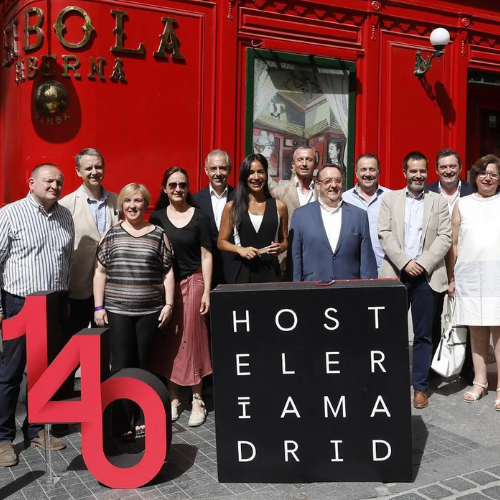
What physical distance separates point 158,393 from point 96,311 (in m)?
1.12

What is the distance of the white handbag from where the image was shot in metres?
5.66

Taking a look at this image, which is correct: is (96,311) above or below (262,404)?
above

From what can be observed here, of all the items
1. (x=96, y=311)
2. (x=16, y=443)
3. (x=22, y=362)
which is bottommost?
(x=16, y=443)

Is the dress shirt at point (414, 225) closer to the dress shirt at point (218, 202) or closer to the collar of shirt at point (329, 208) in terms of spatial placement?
the collar of shirt at point (329, 208)

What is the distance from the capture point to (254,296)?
13.0ft

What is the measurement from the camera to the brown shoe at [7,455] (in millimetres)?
4258

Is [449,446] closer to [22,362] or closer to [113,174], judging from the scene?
[22,362]

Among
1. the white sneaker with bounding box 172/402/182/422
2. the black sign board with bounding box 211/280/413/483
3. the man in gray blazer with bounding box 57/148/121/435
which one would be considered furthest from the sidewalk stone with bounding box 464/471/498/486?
the man in gray blazer with bounding box 57/148/121/435

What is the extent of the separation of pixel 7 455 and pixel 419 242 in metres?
3.48

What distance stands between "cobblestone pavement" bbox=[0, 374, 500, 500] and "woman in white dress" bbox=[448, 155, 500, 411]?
0.89 metres

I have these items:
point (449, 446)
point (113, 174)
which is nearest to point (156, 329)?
point (449, 446)

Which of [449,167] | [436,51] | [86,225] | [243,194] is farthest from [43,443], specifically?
[436,51]

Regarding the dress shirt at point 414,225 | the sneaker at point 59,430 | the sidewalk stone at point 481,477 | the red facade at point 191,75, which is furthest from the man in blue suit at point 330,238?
the red facade at point 191,75

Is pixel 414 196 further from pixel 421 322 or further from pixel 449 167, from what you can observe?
pixel 421 322
